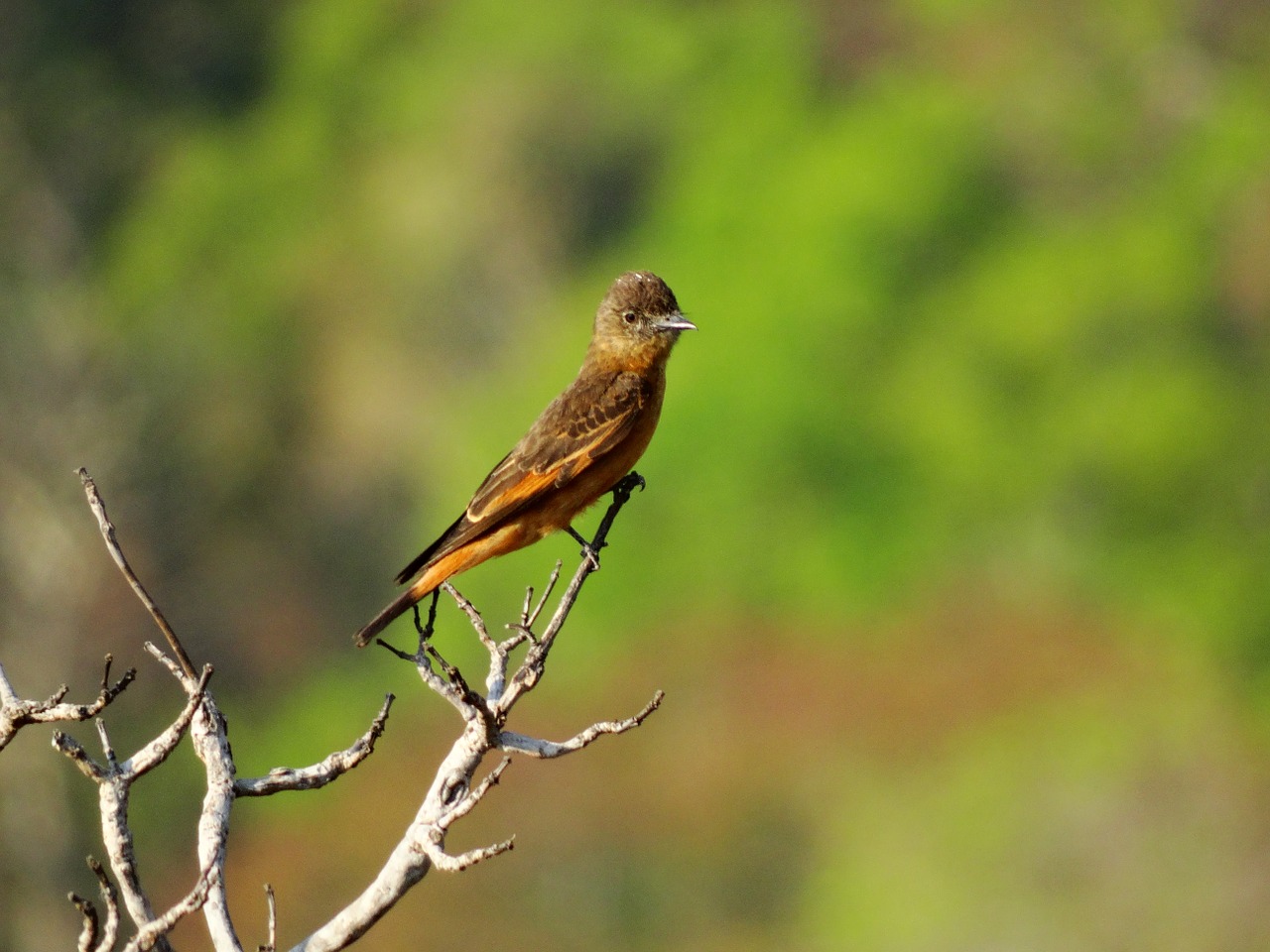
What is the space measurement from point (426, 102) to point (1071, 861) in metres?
44.5

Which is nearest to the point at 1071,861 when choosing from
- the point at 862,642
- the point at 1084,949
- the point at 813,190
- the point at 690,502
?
the point at 1084,949

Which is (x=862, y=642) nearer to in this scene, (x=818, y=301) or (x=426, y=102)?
(x=818, y=301)

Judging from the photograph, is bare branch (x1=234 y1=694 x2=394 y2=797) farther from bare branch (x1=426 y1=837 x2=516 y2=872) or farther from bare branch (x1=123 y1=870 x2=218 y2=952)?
bare branch (x1=123 y1=870 x2=218 y2=952)

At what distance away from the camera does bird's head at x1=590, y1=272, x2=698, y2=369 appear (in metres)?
8.78

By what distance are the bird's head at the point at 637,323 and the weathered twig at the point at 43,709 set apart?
4826 millimetres

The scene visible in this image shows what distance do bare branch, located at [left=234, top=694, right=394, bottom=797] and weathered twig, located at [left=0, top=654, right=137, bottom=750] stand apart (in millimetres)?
425

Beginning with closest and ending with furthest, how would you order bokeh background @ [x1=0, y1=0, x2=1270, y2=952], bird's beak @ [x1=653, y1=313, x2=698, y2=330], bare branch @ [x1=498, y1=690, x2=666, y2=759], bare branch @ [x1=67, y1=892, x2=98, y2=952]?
1. bare branch @ [x1=67, y1=892, x2=98, y2=952]
2. bare branch @ [x1=498, y1=690, x2=666, y2=759]
3. bird's beak @ [x1=653, y1=313, x2=698, y2=330]
4. bokeh background @ [x1=0, y1=0, x2=1270, y2=952]

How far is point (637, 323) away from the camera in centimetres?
888

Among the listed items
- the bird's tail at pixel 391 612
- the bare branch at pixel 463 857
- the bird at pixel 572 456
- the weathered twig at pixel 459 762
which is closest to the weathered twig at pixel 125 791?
the weathered twig at pixel 459 762

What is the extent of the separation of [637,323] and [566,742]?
443 centimetres

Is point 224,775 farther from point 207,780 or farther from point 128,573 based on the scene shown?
point 128,573

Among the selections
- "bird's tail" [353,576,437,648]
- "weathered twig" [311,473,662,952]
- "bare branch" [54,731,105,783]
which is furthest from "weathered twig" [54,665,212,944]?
"bird's tail" [353,576,437,648]

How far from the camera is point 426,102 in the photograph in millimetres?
68750

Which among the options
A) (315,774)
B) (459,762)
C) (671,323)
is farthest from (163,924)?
(671,323)
